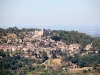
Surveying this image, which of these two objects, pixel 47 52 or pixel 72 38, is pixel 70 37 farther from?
pixel 47 52

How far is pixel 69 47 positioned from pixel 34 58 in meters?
4.28

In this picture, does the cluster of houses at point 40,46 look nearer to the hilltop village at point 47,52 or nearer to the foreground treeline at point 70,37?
the hilltop village at point 47,52

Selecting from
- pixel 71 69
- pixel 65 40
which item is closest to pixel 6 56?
pixel 71 69

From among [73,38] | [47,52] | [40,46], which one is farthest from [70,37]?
[47,52]

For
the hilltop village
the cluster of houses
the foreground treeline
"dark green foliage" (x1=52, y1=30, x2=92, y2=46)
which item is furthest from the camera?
"dark green foliage" (x1=52, y1=30, x2=92, y2=46)

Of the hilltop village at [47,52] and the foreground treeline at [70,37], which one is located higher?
the foreground treeline at [70,37]

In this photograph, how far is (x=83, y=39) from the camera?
30.3 m

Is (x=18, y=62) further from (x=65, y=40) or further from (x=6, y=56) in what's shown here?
(x=65, y=40)

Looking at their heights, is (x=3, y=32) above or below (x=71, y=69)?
above

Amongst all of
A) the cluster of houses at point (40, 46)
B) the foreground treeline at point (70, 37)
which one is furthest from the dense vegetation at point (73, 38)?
the cluster of houses at point (40, 46)

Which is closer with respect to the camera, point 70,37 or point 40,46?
point 40,46

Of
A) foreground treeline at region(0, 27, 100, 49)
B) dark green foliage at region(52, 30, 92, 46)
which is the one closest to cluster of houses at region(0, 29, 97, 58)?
foreground treeline at region(0, 27, 100, 49)

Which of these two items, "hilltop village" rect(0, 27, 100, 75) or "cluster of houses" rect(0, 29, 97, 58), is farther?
"cluster of houses" rect(0, 29, 97, 58)

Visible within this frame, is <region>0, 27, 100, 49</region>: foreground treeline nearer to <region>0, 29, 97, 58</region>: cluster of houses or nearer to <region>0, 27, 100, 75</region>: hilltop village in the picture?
<region>0, 27, 100, 75</region>: hilltop village
